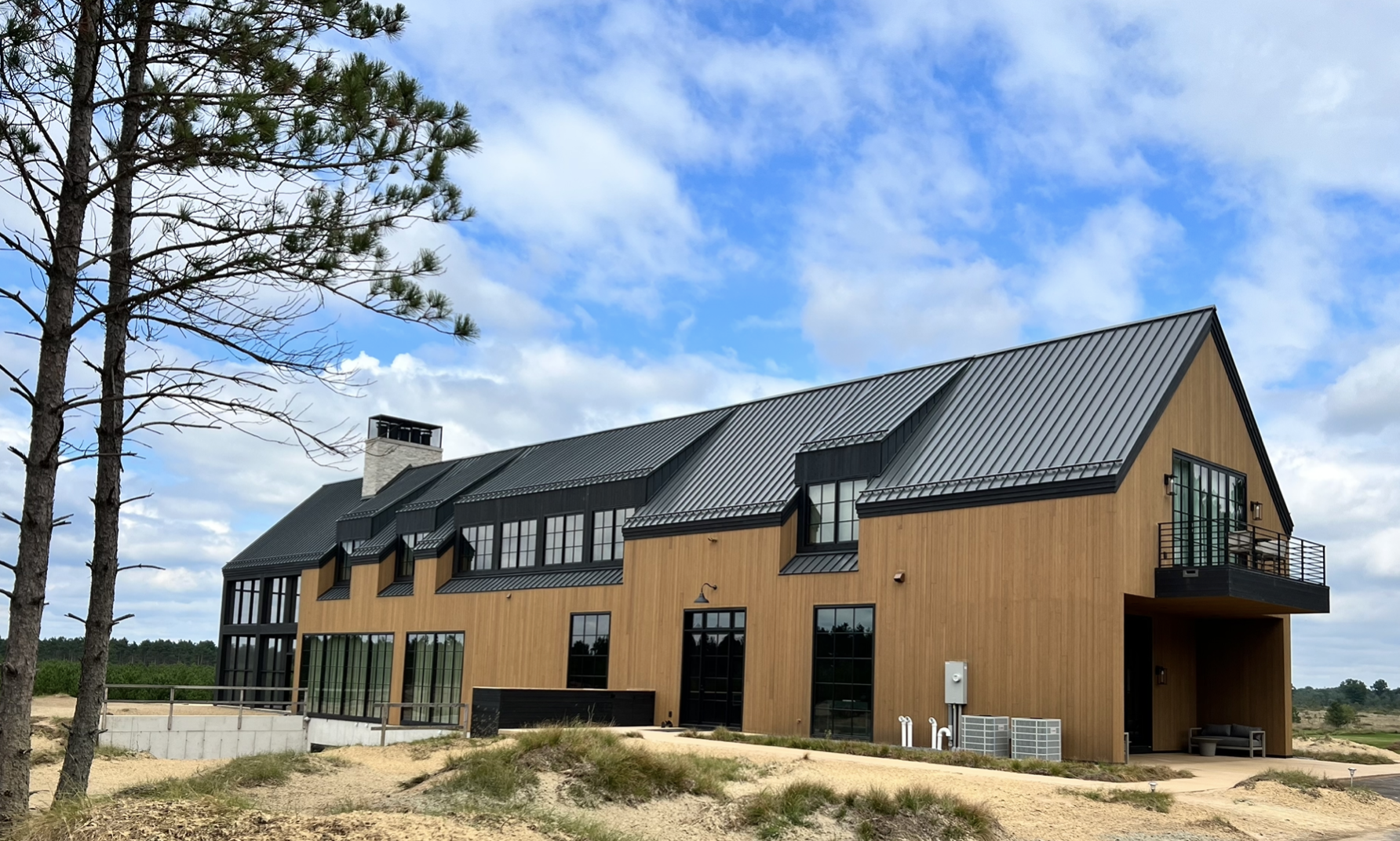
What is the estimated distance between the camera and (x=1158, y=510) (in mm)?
21984

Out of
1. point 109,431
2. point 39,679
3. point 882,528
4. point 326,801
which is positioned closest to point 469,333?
point 109,431

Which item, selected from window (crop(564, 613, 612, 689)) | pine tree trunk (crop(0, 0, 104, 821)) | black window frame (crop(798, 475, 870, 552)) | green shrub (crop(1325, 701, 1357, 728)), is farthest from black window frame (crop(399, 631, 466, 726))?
green shrub (crop(1325, 701, 1357, 728))

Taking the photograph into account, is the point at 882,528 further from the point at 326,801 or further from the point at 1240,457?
the point at 326,801

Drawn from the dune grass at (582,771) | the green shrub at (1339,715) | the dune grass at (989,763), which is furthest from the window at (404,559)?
the green shrub at (1339,715)

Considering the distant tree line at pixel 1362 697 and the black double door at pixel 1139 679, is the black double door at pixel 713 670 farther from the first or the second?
the distant tree line at pixel 1362 697

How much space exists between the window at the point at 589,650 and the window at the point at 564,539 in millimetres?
2220

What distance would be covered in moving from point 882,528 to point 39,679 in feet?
123

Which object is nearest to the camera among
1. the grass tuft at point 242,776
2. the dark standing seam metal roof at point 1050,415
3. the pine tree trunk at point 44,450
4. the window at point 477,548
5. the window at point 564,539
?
the pine tree trunk at point 44,450

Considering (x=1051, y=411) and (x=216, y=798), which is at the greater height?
(x=1051, y=411)

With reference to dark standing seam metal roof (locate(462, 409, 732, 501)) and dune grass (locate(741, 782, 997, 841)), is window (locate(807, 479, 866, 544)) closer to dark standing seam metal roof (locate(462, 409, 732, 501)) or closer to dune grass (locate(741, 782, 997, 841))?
dark standing seam metal roof (locate(462, 409, 732, 501))

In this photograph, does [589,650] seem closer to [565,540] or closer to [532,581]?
[532,581]

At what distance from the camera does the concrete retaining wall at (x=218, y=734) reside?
28438 mm

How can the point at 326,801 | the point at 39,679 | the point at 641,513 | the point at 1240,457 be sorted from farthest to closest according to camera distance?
the point at 39,679
the point at 641,513
the point at 1240,457
the point at 326,801

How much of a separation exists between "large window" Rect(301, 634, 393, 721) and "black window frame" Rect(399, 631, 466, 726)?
2.76ft
